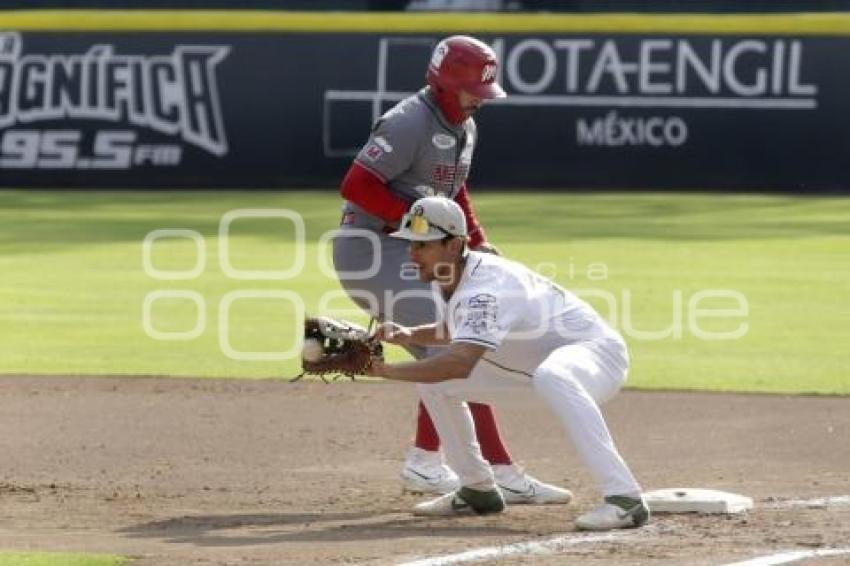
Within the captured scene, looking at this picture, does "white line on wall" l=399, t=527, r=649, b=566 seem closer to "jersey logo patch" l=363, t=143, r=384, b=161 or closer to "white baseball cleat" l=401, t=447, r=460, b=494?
"white baseball cleat" l=401, t=447, r=460, b=494

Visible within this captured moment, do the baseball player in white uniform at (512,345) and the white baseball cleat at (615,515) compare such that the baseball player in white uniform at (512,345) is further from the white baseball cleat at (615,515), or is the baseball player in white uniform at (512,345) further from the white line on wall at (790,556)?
the white line on wall at (790,556)

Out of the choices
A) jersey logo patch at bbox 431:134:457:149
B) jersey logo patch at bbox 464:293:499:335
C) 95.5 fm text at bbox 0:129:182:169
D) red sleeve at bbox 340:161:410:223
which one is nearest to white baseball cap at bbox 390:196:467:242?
jersey logo patch at bbox 464:293:499:335

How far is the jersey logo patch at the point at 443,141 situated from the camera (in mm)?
8391

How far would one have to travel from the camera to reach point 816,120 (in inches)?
937

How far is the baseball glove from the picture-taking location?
24.6 ft

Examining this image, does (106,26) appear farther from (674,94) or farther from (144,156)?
(674,94)

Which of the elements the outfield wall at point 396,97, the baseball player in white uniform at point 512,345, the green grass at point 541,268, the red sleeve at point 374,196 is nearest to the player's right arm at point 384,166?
the red sleeve at point 374,196

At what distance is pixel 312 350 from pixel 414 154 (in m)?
1.19

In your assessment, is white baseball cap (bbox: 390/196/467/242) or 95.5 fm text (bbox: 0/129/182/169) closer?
white baseball cap (bbox: 390/196/467/242)

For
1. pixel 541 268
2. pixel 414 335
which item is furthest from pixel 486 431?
pixel 541 268

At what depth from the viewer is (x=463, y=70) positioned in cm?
830

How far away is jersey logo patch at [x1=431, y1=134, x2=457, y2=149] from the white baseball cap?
1095 millimetres

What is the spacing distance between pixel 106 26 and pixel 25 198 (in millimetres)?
2505

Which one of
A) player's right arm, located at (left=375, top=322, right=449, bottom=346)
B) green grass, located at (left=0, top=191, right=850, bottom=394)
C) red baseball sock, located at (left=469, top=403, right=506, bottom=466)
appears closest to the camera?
player's right arm, located at (left=375, top=322, right=449, bottom=346)
